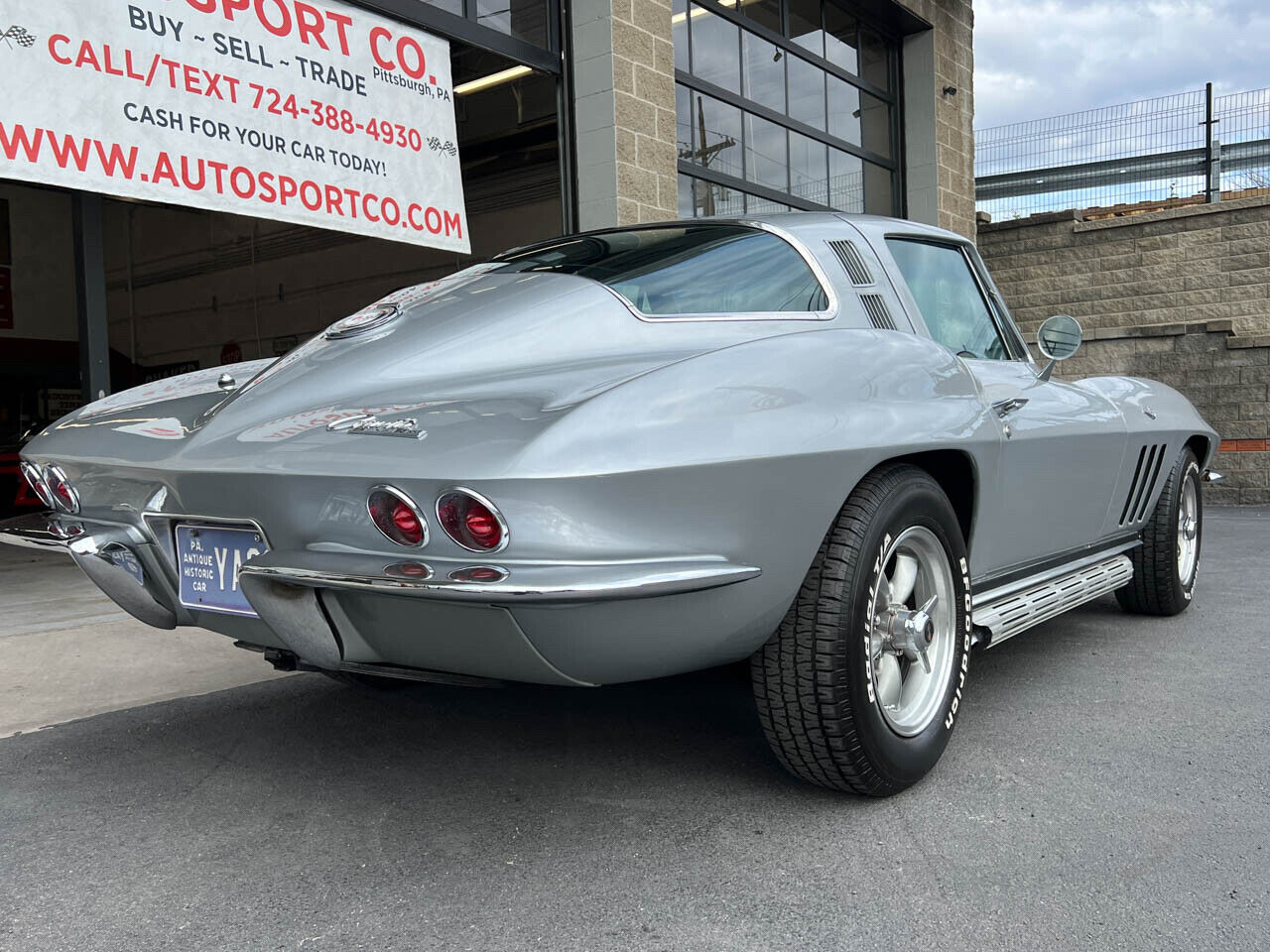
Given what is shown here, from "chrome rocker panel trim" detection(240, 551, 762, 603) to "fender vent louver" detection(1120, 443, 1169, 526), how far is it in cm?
257

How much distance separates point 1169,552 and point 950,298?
183 cm

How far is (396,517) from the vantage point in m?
2.08

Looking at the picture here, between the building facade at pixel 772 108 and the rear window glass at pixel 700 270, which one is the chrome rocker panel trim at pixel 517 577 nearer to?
the rear window glass at pixel 700 270

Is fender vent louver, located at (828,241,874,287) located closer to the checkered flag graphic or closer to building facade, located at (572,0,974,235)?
building facade, located at (572,0,974,235)

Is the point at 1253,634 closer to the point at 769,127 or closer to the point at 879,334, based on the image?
the point at 879,334

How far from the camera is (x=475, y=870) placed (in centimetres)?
225

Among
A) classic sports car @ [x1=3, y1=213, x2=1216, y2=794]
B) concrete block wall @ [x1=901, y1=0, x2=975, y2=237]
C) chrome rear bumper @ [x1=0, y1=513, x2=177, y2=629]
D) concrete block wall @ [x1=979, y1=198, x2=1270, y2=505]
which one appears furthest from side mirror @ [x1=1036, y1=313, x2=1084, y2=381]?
concrete block wall @ [x1=901, y1=0, x2=975, y2=237]

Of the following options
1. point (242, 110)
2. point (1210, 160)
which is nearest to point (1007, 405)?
point (242, 110)

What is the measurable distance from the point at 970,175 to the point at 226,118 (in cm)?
942

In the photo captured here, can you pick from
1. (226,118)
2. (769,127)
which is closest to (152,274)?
(769,127)

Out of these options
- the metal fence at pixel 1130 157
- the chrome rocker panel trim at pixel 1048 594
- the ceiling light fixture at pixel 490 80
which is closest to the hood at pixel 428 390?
the chrome rocker panel trim at pixel 1048 594

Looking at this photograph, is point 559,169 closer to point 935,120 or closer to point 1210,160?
point 935,120

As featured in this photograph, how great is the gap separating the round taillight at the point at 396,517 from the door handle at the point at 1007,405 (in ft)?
5.84

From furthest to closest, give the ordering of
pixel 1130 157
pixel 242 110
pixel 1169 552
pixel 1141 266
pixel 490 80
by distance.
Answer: pixel 1130 157 < pixel 1141 266 < pixel 490 80 < pixel 242 110 < pixel 1169 552
